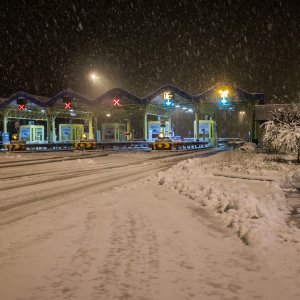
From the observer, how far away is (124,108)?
5428 centimetres

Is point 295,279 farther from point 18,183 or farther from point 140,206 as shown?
point 18,183

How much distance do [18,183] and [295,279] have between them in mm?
10465

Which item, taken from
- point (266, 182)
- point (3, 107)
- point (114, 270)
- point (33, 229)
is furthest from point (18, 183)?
point (3, 107)

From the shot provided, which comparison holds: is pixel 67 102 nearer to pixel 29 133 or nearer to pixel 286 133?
pixel 29 133

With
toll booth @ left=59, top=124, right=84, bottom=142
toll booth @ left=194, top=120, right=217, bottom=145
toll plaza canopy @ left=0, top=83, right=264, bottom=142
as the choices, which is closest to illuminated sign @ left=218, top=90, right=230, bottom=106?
toll plaza canopy @ left=0, top=83, right=264, bottom=142

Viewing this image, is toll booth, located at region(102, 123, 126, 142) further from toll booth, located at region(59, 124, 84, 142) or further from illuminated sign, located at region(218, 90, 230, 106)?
illuminated sign, located at region(218, 90, 230, 106)

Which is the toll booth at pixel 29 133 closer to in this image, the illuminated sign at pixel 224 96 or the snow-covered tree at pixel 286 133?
the illuminated sign at pixel 224 96

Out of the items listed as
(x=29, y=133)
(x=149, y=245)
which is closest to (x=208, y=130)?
(x=29, y=133)

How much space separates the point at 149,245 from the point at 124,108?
162ft

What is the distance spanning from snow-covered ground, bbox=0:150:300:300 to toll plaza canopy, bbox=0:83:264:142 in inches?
1388

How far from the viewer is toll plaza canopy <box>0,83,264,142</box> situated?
4628cm

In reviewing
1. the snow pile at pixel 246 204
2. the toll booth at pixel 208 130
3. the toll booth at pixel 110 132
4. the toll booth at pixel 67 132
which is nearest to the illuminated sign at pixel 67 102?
the toll booth at pixel 67 132

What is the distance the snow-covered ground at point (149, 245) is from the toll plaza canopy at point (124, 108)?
35250 millimetres

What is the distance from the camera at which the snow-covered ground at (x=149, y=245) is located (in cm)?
416
